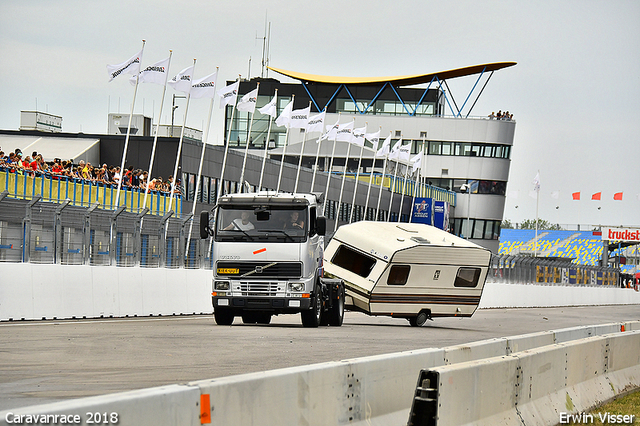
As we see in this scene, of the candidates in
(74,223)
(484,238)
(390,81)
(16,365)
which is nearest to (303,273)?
(74,223)

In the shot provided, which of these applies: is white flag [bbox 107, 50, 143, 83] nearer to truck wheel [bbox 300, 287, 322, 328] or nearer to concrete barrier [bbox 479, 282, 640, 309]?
truck wheel [bbox 300, 287, 322, 328]

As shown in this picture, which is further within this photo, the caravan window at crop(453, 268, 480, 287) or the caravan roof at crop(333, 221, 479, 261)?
the caravan window at crop(453, 268, 480, 287)

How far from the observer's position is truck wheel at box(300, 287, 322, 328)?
22062mm

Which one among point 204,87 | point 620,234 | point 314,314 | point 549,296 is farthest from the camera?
point 620,234

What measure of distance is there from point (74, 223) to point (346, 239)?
24.7 feet

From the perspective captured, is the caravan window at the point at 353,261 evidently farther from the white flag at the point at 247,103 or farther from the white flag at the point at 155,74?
the white flag at the point at 247,103

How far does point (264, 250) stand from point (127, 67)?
15.9m

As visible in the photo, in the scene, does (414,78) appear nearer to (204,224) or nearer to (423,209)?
(423,209)

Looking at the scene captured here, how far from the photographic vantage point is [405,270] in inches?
1042

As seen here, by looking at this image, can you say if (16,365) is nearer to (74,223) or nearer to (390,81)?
(74,223)

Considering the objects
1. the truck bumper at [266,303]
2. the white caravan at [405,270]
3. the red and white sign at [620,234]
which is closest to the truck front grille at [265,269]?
the truck bumper at [266,303]

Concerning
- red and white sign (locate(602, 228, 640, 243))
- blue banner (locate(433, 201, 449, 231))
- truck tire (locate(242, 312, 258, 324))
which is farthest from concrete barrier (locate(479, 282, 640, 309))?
red and white sign (locate(602, 228, 640, 243))

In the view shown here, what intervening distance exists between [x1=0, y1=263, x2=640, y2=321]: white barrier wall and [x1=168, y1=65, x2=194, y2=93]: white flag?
484 inches

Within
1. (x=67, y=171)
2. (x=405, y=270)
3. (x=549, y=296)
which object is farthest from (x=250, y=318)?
(x=549, y=296)
